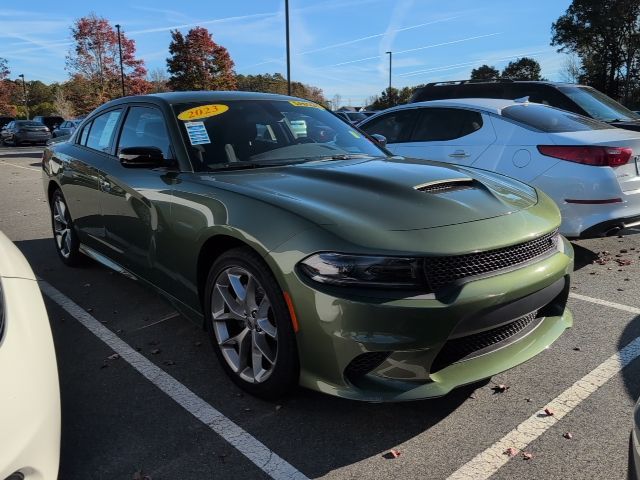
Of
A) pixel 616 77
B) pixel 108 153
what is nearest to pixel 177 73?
pixel 616 77

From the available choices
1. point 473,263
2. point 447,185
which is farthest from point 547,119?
point 473,263

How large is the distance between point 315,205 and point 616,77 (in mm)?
50550

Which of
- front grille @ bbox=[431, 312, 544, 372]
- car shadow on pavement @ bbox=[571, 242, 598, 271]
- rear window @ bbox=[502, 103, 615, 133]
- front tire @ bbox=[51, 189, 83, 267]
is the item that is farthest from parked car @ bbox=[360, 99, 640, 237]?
front tire @ bbox=[51, 189, 83, 267]

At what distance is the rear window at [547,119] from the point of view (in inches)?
206

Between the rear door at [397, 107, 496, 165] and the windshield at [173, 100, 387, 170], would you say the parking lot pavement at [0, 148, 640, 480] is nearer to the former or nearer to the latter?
the windshield at [173, 100, 387, 170]

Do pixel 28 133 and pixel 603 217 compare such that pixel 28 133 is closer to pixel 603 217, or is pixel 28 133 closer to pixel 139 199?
pixel 139 199

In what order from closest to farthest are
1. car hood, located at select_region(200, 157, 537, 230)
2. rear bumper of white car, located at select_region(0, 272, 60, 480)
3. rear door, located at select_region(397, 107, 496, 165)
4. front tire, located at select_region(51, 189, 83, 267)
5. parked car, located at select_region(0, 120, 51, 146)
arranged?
rear bumper of white car, located at select_region(0, 272, 60, 480) < car hood, located at select_region(200, 157, 537, 230) < front tire, located at select_region(51, 189, 83, 267) < rear door, located at select_region(397, 107, 496, 165) < parked car, located at select_region(0, 120, 51, 146)

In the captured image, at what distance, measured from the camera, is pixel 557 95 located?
26.1 ft

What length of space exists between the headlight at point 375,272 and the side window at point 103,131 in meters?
2.78

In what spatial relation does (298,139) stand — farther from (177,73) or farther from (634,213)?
(177,73)

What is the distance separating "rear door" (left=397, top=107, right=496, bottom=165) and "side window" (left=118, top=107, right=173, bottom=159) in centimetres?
317

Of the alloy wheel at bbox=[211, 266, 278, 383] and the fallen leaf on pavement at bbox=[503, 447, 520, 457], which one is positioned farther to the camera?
the alloy wheel at bbox=[211, 266, 278, 383]

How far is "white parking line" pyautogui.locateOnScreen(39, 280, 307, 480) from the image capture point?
94.2 inches

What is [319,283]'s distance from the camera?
2.38 meters
